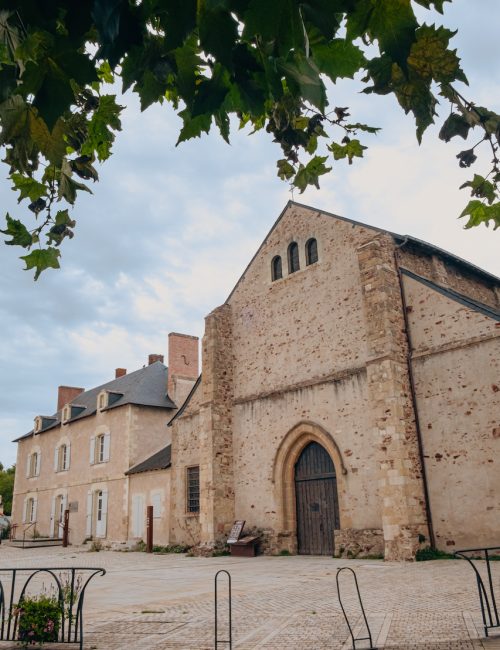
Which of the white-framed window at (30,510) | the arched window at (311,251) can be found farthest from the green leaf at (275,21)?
the white-framed window at (30,510)

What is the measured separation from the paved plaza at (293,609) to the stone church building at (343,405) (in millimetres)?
1762

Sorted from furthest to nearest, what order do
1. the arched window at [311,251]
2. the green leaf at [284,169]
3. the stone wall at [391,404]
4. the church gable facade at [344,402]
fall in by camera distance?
the arched window at [311,251]
the church gable facade at [344,402]
the stone wall at [391,404]
the green leaf at [284,169]

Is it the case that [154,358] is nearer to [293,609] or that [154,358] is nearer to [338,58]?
[293,609]

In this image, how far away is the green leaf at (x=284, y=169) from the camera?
389 cm

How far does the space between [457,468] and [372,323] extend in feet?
12.7

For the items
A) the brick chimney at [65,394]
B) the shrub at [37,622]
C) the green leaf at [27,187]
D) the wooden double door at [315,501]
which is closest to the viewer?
the green leaf at [27,187]

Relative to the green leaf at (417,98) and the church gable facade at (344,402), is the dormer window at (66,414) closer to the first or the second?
the church gable facade at (344,402)

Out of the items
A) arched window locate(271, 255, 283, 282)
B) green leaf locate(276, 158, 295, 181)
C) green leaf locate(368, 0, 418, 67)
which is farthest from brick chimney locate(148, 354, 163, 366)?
green leaf locate(368, 0, 418, 67)

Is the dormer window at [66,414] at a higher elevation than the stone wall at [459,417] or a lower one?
higher

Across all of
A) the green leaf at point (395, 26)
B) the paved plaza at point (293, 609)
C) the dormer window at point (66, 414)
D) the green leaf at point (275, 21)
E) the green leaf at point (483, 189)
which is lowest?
the paved plaza at point (293, 609)

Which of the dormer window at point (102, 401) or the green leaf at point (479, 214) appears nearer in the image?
the green leaf at point (479, 214)

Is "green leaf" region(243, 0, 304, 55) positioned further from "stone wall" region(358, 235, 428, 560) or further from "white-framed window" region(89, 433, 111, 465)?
"white-framed window" region(89, 433, 111, 465)

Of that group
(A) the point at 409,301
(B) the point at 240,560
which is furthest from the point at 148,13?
(B) the point at 240,560

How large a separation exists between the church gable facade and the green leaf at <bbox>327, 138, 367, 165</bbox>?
9.60 m
